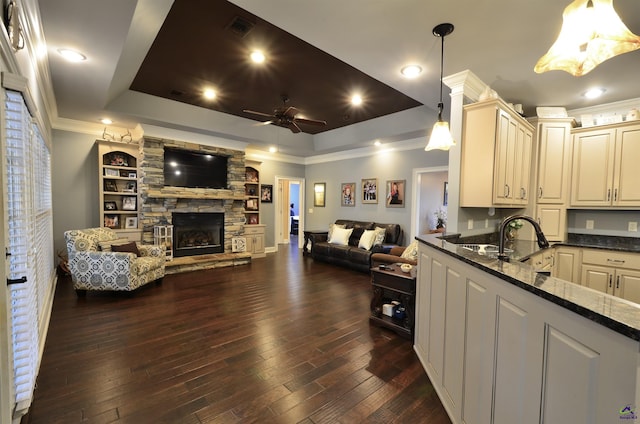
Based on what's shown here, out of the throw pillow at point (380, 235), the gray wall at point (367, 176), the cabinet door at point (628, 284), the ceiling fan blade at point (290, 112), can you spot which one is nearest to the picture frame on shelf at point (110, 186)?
the ceiling fan blade at point (290, 112)

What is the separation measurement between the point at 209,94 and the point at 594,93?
5115mm

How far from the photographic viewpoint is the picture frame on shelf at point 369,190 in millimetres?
6671

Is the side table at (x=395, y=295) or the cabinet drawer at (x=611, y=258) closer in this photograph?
the side table at (x=395, y=295)

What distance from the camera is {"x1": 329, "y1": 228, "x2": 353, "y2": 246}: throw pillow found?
20.5 ft

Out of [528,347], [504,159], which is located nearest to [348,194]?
[504,159]

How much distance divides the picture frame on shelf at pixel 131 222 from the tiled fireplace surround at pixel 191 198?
1.52 ft

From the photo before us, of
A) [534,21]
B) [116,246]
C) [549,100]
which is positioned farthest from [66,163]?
[549,100]

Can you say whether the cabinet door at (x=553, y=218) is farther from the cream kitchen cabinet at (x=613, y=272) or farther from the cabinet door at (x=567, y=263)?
the cream kitchen cabinet at (x=613, y=272)

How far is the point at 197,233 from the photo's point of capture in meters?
6.04

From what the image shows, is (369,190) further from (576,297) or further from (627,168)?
(576,297)

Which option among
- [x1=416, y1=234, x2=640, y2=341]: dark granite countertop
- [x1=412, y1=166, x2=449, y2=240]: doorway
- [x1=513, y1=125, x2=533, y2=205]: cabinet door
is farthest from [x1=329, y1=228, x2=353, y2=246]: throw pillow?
[x1=416, y1=234, x2=640, y2=341]: dark granite countertop

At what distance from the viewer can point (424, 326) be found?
2.32 meters

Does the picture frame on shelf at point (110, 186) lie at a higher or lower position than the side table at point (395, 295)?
higher

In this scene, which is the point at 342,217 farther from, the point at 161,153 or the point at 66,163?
the point at 66,163
